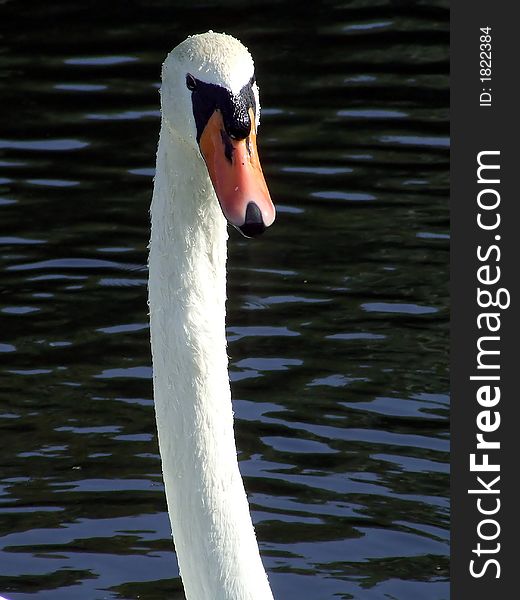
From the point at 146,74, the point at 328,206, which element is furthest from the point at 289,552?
the point at 146,74

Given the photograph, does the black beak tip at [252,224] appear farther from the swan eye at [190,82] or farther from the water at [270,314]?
the water at [270,314]

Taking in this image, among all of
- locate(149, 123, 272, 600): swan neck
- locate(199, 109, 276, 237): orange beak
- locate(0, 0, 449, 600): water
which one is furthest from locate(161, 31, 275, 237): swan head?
locate(0, 0, 449, 600): water

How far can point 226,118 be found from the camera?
4496 mm

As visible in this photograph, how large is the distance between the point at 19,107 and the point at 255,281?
12.5 ft

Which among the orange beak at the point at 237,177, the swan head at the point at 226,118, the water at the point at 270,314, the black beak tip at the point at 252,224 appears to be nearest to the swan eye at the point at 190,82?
the swan head at the point at 226,118

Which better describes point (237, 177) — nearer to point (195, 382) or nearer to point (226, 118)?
point (226, 118)

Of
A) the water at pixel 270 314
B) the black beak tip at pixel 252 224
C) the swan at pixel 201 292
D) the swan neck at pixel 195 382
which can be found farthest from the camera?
the water at pixel 270 314

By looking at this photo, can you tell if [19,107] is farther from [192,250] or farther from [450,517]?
[192,250]

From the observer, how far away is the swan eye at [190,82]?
14.9 ft

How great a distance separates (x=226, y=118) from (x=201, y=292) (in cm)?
59

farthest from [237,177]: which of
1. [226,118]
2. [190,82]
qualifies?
[190,82]

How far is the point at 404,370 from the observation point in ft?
28.3

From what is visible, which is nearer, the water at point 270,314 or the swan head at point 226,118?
the swan head at point 226,118

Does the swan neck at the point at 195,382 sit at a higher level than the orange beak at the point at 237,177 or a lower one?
lower
